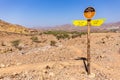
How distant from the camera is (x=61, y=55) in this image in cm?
1332

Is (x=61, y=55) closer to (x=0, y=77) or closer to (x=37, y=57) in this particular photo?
(x=37, y=57)

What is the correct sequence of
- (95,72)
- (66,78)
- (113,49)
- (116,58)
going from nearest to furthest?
(66,78), (95,72), (116,58), (113,49)

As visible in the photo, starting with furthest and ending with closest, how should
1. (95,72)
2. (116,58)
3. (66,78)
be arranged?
(116,58)
(95,72)
(66,78)

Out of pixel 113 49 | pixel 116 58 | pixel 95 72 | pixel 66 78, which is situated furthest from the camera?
pixel 113 49

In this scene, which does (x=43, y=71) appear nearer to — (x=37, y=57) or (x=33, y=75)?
(x=33, y=75)

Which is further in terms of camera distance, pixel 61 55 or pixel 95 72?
pixel 61 55

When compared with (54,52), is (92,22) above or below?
above

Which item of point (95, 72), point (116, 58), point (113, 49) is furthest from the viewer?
point (113, 49)

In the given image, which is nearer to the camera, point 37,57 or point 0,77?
→ point 0,77

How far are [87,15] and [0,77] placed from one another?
12.9 feet

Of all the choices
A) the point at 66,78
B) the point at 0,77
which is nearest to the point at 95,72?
the point at 66,78

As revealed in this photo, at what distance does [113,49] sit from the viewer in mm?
15602

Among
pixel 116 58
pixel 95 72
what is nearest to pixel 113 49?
pixel 116 58

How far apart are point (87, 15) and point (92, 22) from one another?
32cm
